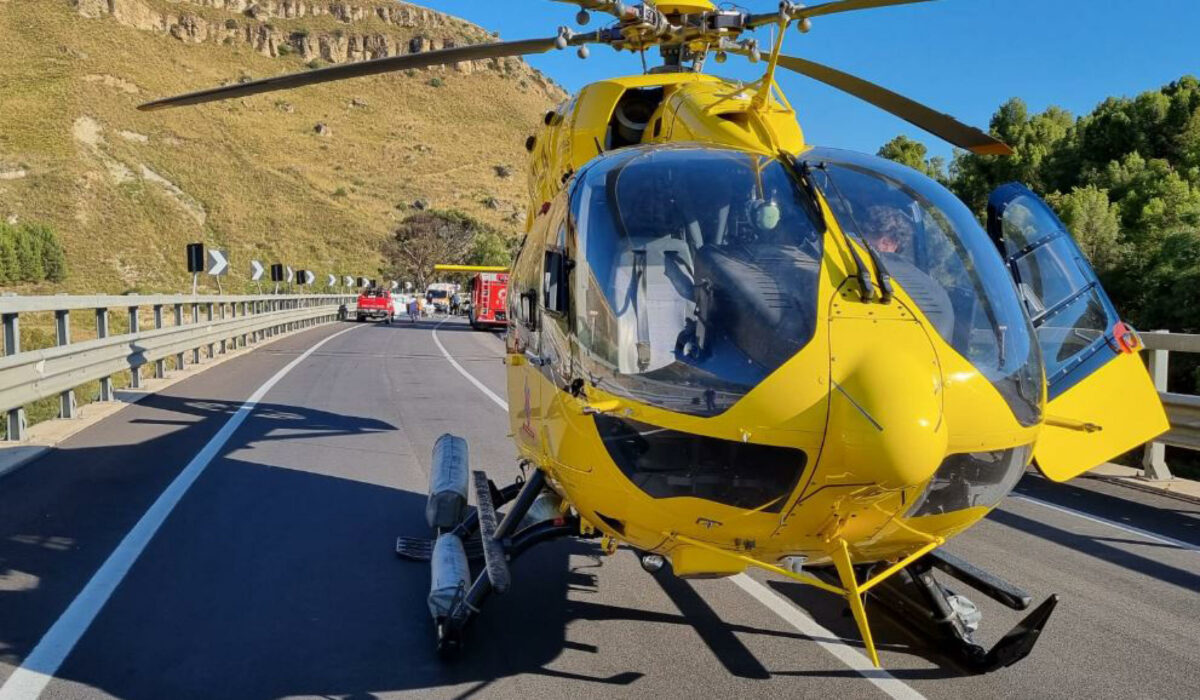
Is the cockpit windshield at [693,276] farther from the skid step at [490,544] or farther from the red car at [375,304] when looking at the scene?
the red car at [375,304]

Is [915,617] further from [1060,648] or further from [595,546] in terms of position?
[595,546]

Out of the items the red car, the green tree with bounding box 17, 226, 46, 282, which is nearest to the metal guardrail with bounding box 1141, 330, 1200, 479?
the red car

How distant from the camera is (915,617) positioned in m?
4.79

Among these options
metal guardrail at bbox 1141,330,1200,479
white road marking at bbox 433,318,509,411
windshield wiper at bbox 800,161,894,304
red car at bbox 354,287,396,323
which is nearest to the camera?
windshield wiper at bbox 800,161,894,304

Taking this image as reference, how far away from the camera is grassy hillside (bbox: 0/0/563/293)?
54938 millimetres

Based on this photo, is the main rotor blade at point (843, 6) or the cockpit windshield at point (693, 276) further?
the main rotor blade at point (843, 6)

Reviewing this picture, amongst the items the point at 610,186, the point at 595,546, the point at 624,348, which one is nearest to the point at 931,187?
the point at 610,186

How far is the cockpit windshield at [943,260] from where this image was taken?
12.3ft

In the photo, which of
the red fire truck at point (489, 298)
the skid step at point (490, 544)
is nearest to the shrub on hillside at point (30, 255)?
the red fire truck at point (489, 298)

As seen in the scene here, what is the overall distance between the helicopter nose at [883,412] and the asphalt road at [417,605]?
1370 millimetres

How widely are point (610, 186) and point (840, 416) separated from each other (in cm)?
149

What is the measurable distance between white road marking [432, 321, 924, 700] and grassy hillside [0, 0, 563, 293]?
45.6 m

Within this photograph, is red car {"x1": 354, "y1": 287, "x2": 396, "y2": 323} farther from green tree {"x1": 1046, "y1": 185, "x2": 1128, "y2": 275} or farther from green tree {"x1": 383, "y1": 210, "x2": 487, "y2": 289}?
green tree {"x1": 383, "y1": 210, "x2": 487, "y2": 289}

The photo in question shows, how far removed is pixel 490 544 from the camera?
15.8ft
